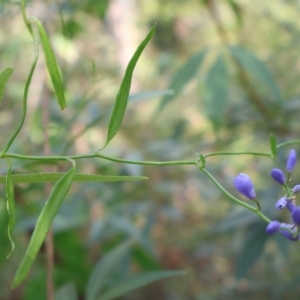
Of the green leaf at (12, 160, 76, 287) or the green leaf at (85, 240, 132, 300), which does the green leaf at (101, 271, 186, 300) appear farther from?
the green leaf at (12, 160, 76, 287)

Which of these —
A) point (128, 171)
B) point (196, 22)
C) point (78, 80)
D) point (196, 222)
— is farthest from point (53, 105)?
point (196, 22)

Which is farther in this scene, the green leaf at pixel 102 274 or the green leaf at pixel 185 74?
the green leaf at pixel 185 74

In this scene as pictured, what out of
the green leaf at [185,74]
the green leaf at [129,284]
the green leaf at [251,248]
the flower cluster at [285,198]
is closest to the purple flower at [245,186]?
the flower cluster at [285,198]

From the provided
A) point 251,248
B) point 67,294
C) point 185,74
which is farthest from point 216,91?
point 67,294

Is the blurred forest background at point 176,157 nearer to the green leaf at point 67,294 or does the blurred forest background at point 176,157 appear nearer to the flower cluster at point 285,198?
the green leaf at point 67,294

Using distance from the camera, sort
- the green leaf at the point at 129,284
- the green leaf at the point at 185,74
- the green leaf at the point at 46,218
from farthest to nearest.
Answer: the green leaf at the point at 185,74 < the green leaf at the point at 129,284 < the green leaf at the point at 46,218

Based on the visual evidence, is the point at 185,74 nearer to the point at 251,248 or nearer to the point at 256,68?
the point at 256,68
